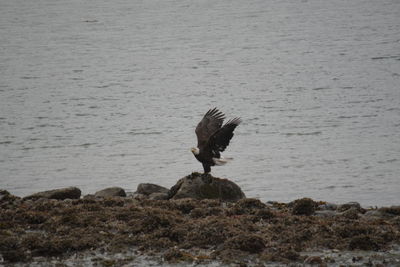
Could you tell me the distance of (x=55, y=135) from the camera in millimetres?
25203

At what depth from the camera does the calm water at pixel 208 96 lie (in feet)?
63.2

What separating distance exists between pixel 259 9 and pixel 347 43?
2256 centimetres

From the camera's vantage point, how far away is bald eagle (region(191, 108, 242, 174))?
13.6 meters

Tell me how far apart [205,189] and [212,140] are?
96 cm

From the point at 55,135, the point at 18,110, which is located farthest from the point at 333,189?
the point at 18,110

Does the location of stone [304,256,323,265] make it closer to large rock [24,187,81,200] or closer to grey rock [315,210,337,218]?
grey rock [315,210,337,218]

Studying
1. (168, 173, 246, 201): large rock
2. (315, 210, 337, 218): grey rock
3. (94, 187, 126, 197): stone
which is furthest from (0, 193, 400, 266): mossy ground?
(94, 187, 126, 197): stone

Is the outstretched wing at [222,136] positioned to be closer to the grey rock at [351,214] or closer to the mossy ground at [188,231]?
the mossy ground at [188,231]

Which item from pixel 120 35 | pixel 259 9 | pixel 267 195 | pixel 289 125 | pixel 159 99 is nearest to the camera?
pixel 267 195

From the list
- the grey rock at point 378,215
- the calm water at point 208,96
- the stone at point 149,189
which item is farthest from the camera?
the calm water at point 208,96

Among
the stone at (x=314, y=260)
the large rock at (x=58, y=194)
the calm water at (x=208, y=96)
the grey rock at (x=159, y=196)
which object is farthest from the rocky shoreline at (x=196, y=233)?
the calm water at (x=208, y=96)

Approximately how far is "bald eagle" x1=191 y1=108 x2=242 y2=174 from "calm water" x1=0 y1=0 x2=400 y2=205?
264 cm

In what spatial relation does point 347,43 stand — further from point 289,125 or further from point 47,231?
point 47,231

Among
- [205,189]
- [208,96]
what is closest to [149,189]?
[205,189]
